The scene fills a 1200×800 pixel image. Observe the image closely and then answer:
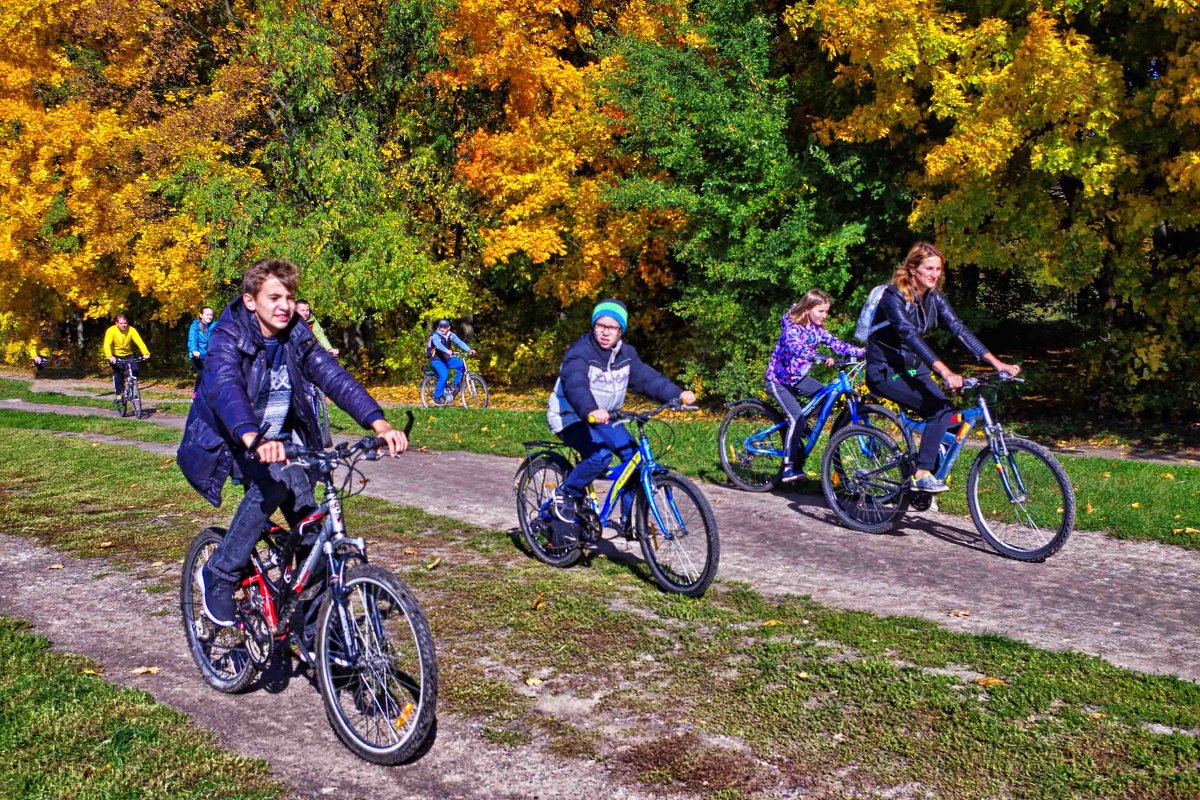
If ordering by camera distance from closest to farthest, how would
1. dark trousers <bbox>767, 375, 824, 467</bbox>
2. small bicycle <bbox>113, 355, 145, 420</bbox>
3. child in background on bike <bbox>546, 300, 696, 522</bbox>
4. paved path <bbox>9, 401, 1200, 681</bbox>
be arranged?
paved path <bbox>9, 401, 1200, 681</bbox>
child in background on bike <bbox>546, 300, 696, 522</bbox>
dark trousers <bbox>767, 375, 824, 467</bbox>
small bicycle <bbox>113, 355, 145, 420</bbox>

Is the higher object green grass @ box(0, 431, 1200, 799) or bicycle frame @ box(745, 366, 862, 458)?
bicycle frame @ box(745, 366, 862, 458)

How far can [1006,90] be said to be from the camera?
1180 centimetres

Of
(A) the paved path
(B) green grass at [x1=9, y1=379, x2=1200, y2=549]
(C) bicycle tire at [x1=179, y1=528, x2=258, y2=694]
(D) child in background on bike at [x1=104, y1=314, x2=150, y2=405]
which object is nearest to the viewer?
(C) bicycle tire at [x1=179, y1=528, x2=258, y2=694]

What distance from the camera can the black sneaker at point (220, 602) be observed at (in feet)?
15.3

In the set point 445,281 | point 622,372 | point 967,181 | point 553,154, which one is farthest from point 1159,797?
point 445,281

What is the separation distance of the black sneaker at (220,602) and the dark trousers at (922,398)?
17.1 feet

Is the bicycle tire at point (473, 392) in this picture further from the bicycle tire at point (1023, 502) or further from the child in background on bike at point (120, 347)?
the bicycle tire at point (1023, 502)

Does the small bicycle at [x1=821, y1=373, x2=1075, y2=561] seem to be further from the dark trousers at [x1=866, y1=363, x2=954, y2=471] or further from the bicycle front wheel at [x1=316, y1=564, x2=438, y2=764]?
the bicycle front wheel at [x1=316, y1=564, x2=438, y2=764]

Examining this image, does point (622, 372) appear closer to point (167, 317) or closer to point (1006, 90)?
point (1006, 90)

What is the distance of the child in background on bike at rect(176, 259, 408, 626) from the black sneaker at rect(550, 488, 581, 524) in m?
2.43

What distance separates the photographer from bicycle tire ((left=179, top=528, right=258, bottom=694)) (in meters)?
4.71

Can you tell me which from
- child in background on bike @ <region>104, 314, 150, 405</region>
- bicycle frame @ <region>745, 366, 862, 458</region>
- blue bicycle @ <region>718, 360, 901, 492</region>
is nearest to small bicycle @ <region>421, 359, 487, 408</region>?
child in background on bike @ <region>104, 314, 150, 405</region>

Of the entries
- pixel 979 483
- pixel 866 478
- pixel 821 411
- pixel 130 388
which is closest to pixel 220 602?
pixel 866 478

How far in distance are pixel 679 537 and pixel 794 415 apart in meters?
3.48
